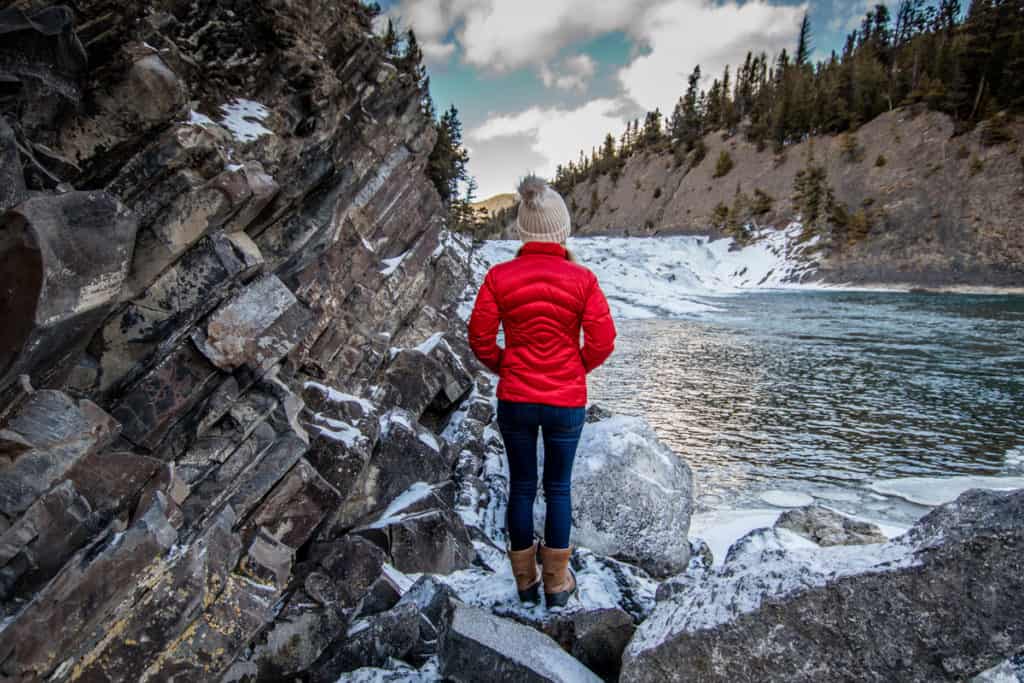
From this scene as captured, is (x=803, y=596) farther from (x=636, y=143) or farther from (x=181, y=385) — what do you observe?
(x=636, y=143)

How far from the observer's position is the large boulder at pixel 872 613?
2.22 meters

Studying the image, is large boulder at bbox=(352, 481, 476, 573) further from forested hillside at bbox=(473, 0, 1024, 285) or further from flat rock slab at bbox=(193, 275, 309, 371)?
forested hillside at bbox=(473, 0, 1024, 285)

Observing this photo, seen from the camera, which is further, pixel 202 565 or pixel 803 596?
pixel 202 565

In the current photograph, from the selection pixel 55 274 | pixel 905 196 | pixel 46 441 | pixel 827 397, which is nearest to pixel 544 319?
pixel 55 274

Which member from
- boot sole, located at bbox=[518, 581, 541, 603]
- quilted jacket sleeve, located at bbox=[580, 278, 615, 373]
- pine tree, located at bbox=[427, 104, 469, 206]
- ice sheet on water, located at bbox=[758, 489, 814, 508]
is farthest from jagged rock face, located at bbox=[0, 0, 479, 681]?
pine tree, located at bbox=[427, 104, 469, 206]

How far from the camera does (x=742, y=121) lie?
84188 millimetres

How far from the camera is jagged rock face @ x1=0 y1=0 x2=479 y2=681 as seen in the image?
309 cm

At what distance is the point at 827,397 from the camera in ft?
41.5

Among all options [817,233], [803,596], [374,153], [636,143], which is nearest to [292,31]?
[374,153]

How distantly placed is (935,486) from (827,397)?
533 cm

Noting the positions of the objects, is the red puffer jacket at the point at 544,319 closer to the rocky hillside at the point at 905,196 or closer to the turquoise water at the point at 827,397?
the turquoise water at the point at 827,397

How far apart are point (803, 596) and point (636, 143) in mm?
110664

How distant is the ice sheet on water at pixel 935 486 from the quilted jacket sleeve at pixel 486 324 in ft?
22.1

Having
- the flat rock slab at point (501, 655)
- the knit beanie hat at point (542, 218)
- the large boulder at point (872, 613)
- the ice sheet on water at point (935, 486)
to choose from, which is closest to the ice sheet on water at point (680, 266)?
the ice sheet on water at point (935, 486)
